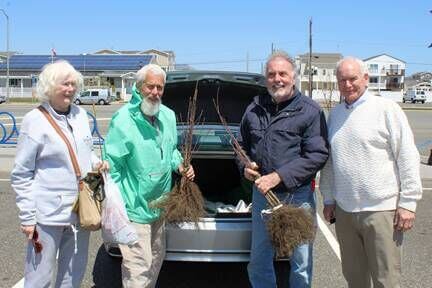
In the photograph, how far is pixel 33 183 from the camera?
3.25 m

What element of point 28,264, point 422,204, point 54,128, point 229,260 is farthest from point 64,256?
point 422,204

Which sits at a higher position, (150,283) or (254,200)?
(254,200)

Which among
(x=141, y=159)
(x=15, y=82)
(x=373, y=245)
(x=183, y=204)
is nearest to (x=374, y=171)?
(x=373, y=245)

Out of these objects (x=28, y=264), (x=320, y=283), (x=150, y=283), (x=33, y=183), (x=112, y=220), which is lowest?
(x=320, y=283)

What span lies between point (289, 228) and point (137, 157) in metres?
1.13

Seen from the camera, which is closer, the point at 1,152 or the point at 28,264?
the point at 28,264

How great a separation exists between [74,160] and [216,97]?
2.26 metres

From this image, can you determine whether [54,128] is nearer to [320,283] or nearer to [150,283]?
[150,283]

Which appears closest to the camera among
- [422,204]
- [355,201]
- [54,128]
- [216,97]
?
[54,128]

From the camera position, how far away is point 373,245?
3486 mm

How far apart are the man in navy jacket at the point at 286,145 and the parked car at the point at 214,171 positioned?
41 cm

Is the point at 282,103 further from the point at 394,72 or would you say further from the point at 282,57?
the point at 394,72

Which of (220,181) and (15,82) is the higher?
(15,82)

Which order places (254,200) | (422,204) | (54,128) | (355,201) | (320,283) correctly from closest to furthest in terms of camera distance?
(54,128) → (355,201) → (254,200) → (320,283) → (422,204)
